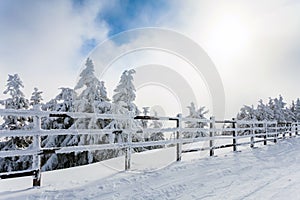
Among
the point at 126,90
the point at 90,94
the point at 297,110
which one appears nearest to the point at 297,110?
the point at 297,110

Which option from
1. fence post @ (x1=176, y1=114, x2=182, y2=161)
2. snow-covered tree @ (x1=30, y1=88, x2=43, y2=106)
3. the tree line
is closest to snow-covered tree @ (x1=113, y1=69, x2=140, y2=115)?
the tree line

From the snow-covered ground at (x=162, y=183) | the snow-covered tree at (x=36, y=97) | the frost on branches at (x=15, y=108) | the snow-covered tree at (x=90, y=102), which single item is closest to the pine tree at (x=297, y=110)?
the snow-covered tree at (x=90, y=102)

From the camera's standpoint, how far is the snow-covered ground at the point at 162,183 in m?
3.78

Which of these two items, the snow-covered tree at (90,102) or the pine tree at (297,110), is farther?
the pine tree at (297,110)

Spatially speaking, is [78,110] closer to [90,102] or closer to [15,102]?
[90,102]

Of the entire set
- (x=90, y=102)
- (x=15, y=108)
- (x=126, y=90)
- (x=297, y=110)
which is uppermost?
(x=126, y=90)

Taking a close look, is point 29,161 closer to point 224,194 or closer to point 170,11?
point 170,11

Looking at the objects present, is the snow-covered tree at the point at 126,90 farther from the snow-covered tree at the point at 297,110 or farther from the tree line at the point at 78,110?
the snow-covered tree at the point at 297,110

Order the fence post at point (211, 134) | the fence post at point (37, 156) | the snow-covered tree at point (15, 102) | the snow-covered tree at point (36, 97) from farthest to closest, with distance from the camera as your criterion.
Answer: the snow-covered tree at point (36, 97) → the snow-covered tree at point (15, 102) → the fence post at point (211, 134) → the fence post at point (37, 156)

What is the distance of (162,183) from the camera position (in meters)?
4.55

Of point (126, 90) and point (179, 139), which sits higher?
point (126, 90)

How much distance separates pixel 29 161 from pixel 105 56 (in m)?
7.61

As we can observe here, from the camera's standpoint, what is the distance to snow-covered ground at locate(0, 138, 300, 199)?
378cm

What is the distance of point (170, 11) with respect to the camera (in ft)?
46.2
